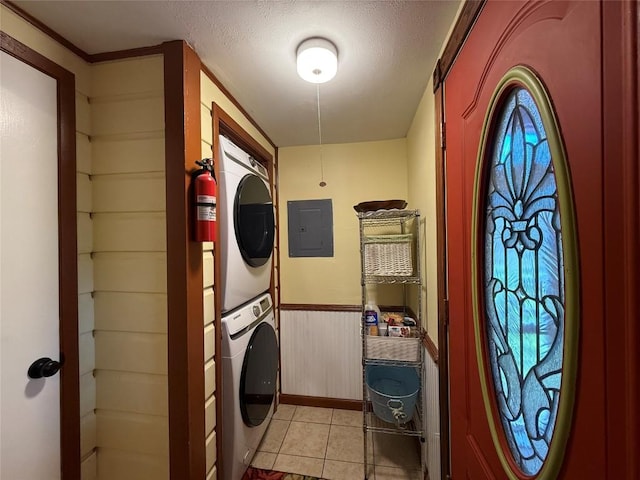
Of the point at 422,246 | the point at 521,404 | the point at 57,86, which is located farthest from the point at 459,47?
the point at 57,86

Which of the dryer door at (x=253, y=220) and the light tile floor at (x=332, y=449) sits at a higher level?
the dryer door at (x=253, y=220)

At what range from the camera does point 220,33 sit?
1.07 metres

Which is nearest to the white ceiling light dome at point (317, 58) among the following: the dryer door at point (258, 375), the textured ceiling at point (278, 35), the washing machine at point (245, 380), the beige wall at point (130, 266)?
the textured ceiling at point (278, 35)

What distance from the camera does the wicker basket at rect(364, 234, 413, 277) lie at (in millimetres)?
1678

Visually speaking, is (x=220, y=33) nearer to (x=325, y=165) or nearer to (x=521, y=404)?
(x=325, y=165)

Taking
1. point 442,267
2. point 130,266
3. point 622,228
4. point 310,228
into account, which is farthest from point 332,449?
point 622,228

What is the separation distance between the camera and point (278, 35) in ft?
3.53

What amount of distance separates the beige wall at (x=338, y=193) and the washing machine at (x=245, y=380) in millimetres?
533

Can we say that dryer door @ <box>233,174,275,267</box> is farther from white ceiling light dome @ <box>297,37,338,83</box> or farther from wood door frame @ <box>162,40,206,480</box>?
white ceiling light dome @ <box>297,37,338,83</box>

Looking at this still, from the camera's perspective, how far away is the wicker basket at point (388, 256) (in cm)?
168

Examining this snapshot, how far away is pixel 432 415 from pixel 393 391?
490 millimetres

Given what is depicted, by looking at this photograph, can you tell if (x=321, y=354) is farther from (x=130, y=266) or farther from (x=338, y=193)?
(x=130, y=266)

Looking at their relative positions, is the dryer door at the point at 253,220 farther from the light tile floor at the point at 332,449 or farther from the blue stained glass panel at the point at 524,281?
the light tile floor at the point at 332,449

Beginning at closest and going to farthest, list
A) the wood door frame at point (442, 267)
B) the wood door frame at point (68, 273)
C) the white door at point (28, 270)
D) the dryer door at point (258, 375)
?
the white door at point (28, 270), the wood door frame at point (68, 273), the wood door frame at point (442, 267), the dryer door at point (258, 375)
